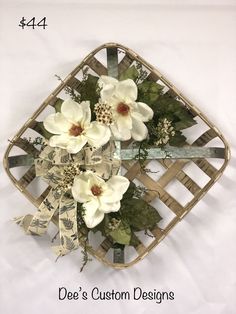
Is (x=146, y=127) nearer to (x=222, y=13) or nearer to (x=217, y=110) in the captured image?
(x=217, y=110)

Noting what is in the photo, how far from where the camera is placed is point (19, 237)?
905 mm

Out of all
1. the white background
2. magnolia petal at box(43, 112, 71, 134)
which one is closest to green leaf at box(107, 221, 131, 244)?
the white background

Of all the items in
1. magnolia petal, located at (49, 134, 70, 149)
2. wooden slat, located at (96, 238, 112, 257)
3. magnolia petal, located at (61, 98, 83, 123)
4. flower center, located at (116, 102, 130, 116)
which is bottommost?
wooden slat, located at (96, 238, 112, 257)

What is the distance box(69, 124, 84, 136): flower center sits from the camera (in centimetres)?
78

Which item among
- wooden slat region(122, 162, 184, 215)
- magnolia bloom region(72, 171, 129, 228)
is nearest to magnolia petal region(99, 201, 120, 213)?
magnolia bloom region(72, 171, 129, 228)

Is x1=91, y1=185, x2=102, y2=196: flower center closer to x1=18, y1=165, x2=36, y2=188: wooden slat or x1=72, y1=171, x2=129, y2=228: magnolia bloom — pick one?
x1=72, y1=171, x2=129, y2=228: magnolia bloom

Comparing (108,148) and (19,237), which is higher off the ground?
(108,148)

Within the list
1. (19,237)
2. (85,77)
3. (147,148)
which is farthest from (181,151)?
(19,237)

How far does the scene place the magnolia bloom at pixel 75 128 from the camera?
770 mm

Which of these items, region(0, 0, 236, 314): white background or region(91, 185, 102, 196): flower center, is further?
region(0, 0, 236, 314): white background

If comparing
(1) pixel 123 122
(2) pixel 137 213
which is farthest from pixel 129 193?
(1) pixel 123 122

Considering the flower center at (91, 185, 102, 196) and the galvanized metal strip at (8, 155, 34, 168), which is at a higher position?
the flower center at (91, 185, 102, 196)

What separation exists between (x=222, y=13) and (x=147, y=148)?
356 millimetres

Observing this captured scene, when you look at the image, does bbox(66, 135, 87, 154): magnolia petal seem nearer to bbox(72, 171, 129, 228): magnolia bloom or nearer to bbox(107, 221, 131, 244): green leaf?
bbox(72, 171, 129, 228): magnolia bloom
